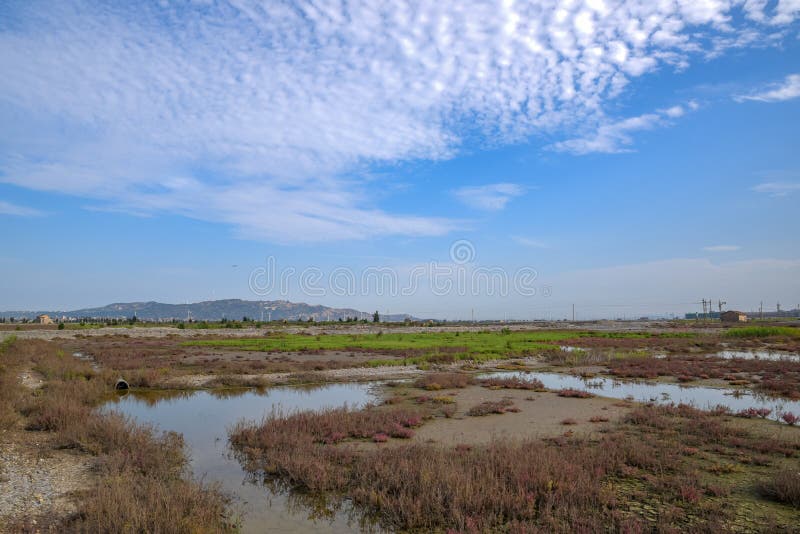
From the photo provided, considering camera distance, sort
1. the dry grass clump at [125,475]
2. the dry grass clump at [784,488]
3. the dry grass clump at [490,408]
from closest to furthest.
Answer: the dry grass clump at [125,475] < the dry grass clump at [784,488] < the dry grass clump at [490,408]

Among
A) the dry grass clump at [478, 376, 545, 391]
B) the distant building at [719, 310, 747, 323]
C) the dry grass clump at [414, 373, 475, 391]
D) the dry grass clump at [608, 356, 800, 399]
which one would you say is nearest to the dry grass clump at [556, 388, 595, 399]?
the dry grass clump at [478, 376, 545, 391]

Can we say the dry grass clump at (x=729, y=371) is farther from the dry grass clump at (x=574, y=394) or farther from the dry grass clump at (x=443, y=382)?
the dry grass clump at (x=443, y=382)

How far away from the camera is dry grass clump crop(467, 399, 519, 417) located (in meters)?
20.2

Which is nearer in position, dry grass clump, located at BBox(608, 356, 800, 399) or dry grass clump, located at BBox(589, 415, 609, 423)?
dry grass clump, located at BBox(589, 415, 609, 423)

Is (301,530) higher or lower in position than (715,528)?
lower

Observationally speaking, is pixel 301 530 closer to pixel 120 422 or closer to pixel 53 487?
pixel 53 487

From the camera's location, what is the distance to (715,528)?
26.1 ft

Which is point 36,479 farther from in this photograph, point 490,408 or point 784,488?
point 784,488

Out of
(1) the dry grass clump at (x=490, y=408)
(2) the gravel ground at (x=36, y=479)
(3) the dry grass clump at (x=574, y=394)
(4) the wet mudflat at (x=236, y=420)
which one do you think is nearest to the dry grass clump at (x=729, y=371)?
(3) the dry grass clump at (x=574, y=394)

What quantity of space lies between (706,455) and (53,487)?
16.8 m

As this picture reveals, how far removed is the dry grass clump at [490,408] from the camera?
2016 cm

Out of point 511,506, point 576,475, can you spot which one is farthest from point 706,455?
point 511,506

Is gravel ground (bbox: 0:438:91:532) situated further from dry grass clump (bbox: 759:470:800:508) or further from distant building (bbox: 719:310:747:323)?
distant building (bbox: 719:310:747:323)

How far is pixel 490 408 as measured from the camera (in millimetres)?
20750
